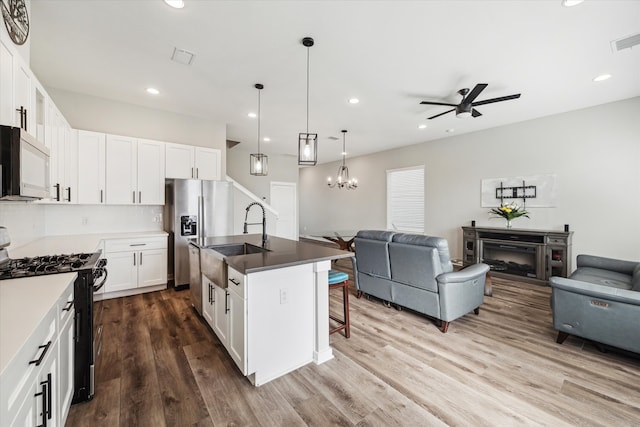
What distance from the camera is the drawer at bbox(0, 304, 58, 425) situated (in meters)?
0.78

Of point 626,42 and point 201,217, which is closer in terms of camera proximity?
point 626,42

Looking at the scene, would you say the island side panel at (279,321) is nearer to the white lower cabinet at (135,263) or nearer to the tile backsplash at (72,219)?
the tile backsplash at (72,219)

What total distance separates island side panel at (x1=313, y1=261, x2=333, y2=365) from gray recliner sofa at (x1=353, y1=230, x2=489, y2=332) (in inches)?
48.2

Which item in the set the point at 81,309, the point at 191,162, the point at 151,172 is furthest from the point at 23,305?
the point at 191,162

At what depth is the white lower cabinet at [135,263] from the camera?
375 cm

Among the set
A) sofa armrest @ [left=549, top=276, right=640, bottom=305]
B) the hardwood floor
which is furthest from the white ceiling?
the hardwood floor

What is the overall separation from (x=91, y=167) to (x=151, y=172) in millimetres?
719

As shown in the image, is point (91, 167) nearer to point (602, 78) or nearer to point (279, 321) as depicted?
point (279, 321)

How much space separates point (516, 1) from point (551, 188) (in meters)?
3.90

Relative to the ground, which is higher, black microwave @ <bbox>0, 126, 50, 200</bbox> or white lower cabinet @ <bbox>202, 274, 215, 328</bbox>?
black microwave @ <bbox>0, 126, 50, 200</bbox>

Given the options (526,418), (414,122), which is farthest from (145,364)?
(414,122)

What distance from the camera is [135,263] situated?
3.93 m

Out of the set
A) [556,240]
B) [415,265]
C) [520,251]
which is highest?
[556,240]

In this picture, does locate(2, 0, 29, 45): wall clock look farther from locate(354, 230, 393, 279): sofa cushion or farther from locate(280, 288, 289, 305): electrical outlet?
locate(354, 230, 393, 279): sofa cushion
